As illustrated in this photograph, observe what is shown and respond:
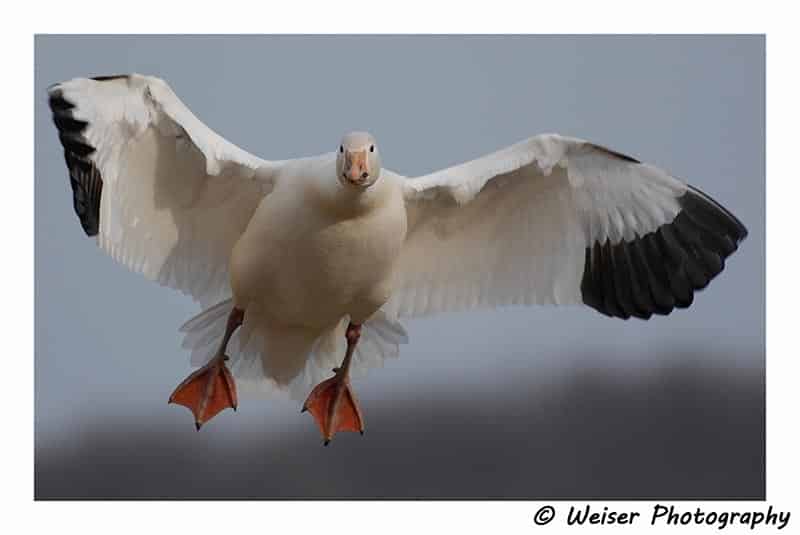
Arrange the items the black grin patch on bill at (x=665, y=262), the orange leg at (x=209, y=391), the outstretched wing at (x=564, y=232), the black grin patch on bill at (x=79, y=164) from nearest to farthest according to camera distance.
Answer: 1. the black grin patch on bill at (x=79, y=164)
2. the outstretched wing at (x=564, y=232)
3. the black grin patch on bill at (x=665, y=262)
4. the orange leg at (x=209, y=391)

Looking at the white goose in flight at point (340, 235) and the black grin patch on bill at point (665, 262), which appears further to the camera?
the black grin patch on bill at point (665, 262)

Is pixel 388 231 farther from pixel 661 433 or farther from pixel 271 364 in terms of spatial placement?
pixel 661 433

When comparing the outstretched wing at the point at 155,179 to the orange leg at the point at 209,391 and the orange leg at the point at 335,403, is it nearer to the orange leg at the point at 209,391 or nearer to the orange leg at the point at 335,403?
the orange leg at the point at 209,391

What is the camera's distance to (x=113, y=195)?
5.90m

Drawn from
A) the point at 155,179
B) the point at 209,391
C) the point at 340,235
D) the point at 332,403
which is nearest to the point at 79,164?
the point at 155,179

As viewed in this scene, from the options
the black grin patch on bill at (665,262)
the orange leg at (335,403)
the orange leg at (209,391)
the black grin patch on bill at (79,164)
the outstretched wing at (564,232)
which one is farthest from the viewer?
the orange leg at (335,403)

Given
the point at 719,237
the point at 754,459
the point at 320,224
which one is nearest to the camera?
the point at 320,224

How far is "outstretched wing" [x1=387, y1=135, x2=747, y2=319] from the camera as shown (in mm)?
6082

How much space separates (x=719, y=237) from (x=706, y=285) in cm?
19

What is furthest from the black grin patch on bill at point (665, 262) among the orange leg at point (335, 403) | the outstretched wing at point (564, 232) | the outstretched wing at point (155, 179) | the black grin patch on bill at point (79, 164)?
the black grin patch on bill at point (79, 164)

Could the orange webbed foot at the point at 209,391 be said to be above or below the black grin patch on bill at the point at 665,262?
below

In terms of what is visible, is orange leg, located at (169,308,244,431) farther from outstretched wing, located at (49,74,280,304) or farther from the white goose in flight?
outstretched wing, located at (49,74,280,304)

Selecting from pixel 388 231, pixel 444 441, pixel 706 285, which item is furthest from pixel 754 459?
pixel 388 231

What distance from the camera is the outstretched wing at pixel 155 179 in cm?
565
